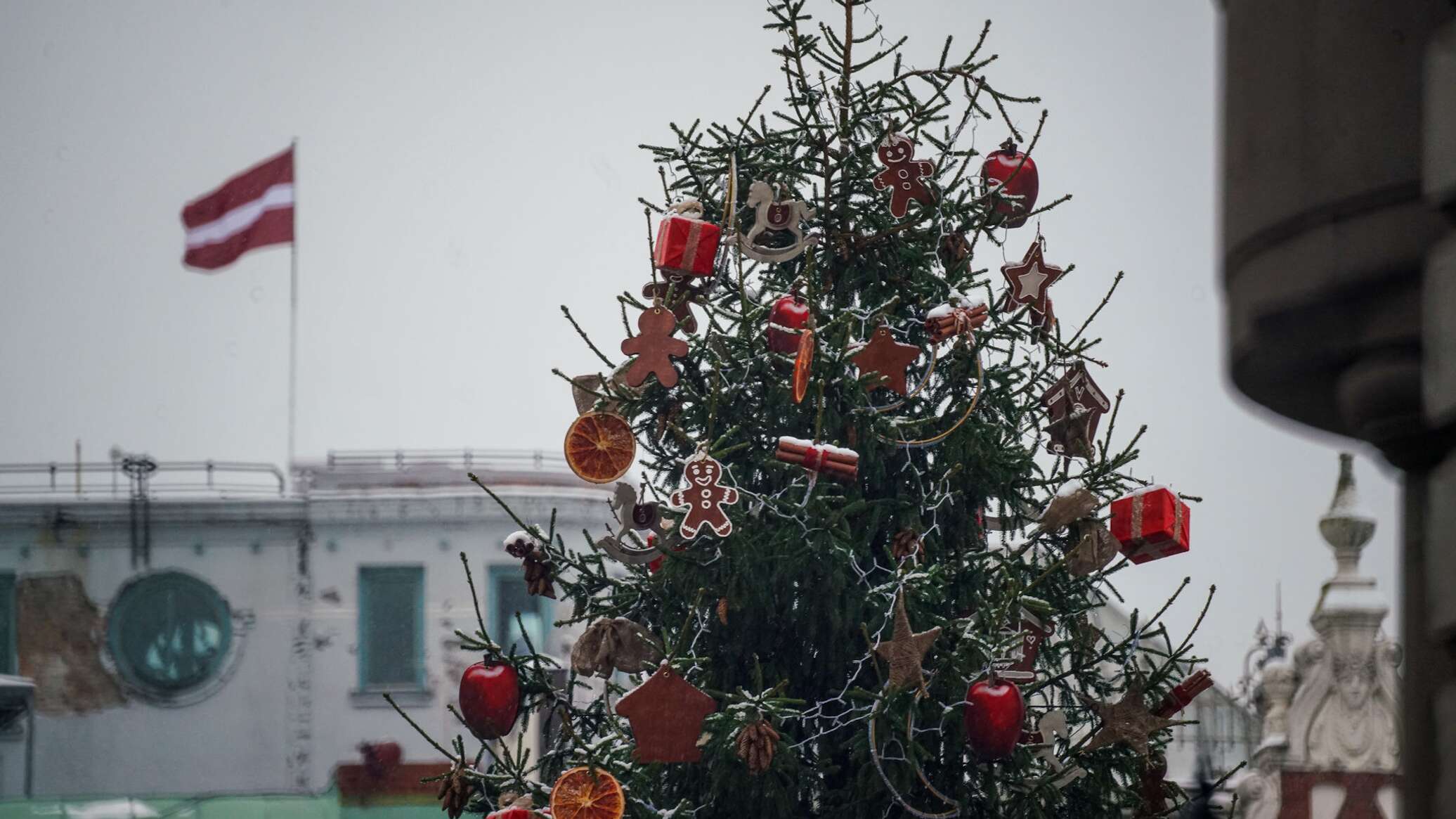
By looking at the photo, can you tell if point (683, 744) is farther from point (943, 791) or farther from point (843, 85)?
point (843, 85)

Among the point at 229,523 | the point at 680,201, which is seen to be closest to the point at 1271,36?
the point at 680,201

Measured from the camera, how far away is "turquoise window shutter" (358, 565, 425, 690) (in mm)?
24719

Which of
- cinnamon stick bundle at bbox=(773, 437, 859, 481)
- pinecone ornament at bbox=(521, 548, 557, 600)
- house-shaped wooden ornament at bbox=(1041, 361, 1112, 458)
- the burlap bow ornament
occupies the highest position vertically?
house-shaped wooden ornament at bbox=(1041, 361, 1112, 458)

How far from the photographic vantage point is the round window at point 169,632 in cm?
2492

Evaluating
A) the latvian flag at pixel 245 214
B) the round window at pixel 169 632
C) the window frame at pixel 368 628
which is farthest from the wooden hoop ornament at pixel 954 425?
the latvian flag at pixel 245 214

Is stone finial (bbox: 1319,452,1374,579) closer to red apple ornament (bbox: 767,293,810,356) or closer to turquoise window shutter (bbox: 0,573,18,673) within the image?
red apple ornament (bbox: 767,293,810,356)

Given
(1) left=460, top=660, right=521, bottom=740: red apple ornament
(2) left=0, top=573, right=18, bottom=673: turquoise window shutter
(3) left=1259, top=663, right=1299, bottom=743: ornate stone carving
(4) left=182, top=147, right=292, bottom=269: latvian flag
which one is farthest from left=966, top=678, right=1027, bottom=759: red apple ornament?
(4) left=182, top=147, right=292, bottom=269: latvian flag

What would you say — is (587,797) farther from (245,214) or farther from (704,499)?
(245,214)

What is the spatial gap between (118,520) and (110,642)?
1.72m

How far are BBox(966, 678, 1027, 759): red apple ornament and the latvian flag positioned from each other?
2184 cm

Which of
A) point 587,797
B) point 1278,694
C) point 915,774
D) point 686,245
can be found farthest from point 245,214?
point 915,774

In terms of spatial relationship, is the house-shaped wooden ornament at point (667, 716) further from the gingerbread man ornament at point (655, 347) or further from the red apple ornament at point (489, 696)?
the gingerbread man ornament at point (655, 347)

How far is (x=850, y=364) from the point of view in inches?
320

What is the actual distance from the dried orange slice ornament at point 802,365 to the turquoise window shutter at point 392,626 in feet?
58.5
